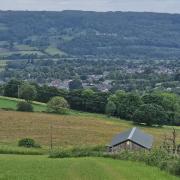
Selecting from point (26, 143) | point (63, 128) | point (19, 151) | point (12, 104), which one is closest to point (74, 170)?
point (19, 151)

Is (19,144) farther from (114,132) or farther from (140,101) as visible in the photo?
(140,101)

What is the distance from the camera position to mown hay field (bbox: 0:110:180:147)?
182 ft

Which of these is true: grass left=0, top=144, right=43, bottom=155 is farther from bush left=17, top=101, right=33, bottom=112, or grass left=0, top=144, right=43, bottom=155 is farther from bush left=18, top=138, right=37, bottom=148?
bush left=17, top=101, right=33, bottom=112

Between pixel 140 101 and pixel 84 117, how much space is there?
1353 cm

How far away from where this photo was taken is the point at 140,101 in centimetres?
8606

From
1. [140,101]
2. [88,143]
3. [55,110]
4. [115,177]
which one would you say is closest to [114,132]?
[88,143]

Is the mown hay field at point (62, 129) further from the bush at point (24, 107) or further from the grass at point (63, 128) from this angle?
the bush at point (24, 107)

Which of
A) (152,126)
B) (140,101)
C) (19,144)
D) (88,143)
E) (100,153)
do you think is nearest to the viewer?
(100,153)

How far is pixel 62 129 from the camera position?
62.9 meters

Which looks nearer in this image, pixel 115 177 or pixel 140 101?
pixel 115 177

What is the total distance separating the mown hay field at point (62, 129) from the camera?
182ft

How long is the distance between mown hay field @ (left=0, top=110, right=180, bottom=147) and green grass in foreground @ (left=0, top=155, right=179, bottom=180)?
17794 mm

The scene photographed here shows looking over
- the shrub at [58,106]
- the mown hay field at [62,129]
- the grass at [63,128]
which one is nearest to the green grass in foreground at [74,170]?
the grass at [63,128]

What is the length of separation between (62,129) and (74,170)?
3273 cm
